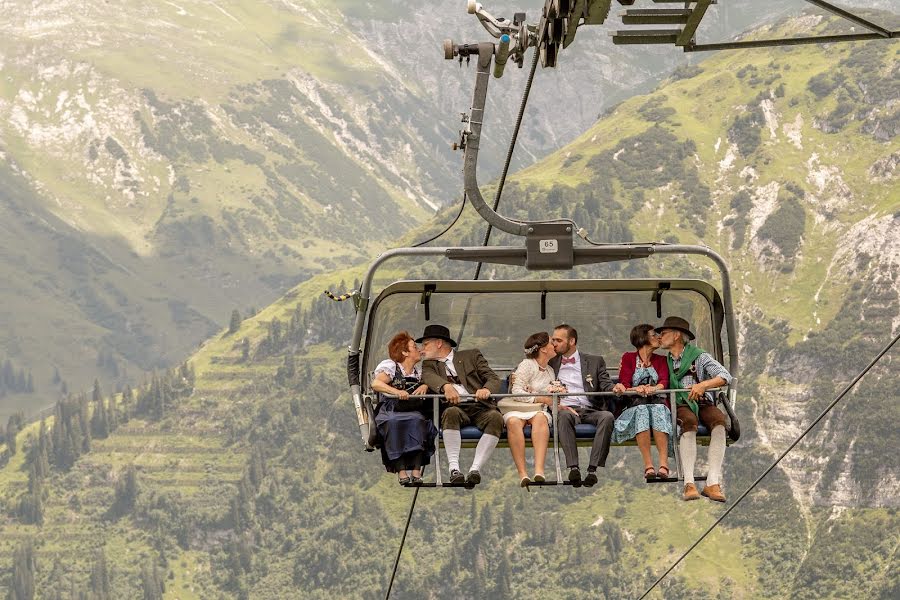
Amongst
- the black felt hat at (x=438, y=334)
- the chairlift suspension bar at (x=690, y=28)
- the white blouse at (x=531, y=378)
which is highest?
the chairlift suspension bar at (x=690, y=28)

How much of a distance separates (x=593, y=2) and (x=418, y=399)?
7335mm

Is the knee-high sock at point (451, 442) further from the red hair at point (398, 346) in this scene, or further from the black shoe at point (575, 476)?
the black shoe at point (575, 476)

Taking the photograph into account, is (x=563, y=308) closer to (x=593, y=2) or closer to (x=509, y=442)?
(x=509, y=442)

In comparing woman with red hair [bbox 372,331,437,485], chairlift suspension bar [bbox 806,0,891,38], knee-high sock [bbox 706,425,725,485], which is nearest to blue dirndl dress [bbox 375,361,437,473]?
woman with red hair [bbox 372,331,437,485]

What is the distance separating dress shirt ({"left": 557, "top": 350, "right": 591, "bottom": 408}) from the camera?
1969 centimetres

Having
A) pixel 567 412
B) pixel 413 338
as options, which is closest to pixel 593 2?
pixel 567 412

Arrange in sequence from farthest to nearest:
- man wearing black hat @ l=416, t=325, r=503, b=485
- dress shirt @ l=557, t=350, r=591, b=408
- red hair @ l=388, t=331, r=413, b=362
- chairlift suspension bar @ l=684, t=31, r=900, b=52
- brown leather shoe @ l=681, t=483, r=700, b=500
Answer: red hair @ l=388, t=331, r=413, b=362, dress shirt @ l=557, t=350, r=591, b=408, man wearing black hat @ l=416, t=325, r=503, b=485, brown leather shoe @ l=681, t=483, r=700, b=500, chairlift suspension bar @ l=684, t=31, r=900, b=52

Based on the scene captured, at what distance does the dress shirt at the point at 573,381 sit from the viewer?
775 inches

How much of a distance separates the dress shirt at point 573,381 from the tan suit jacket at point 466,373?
2.24 feet

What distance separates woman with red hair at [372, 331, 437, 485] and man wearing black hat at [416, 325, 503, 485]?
19cm

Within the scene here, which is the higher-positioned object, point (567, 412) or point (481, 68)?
point (481, 68)

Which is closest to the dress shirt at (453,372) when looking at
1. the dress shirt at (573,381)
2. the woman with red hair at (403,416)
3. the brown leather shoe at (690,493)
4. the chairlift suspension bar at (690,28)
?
the woman with red hair at (403,416)

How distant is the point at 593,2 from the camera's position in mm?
13586

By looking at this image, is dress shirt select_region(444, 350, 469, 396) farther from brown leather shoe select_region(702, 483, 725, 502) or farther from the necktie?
brown leather shoe select_region(702, 483, 725, 502)
